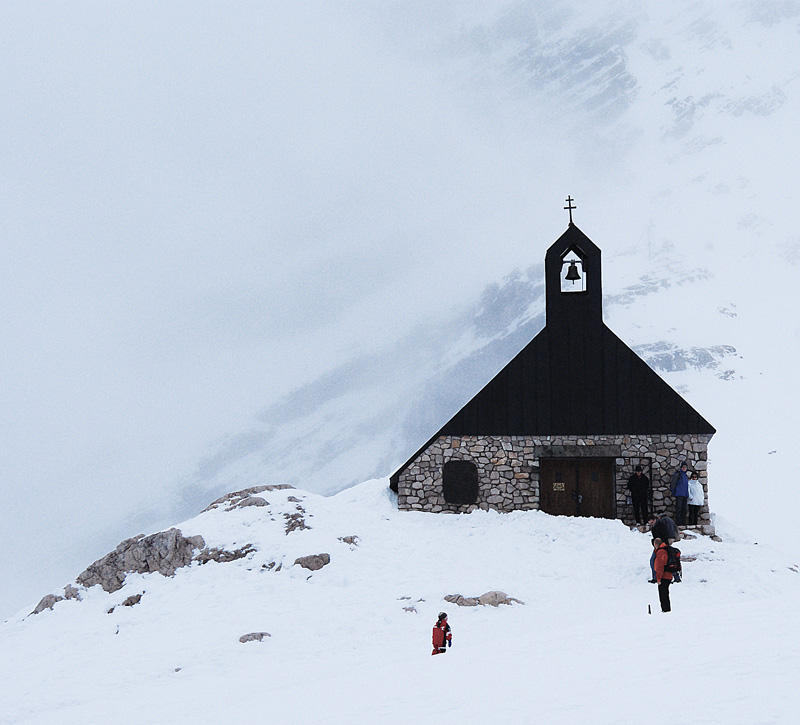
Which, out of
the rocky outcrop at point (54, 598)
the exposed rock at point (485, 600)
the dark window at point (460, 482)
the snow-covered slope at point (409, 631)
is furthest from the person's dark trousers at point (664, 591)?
the rocky outcrop at point (54, 598)

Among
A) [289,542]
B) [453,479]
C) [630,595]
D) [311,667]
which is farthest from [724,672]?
[453,479]

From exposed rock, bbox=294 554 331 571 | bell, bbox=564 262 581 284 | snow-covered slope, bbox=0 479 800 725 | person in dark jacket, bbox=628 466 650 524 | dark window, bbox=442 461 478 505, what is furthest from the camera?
bell, bbox=564 262 581 284

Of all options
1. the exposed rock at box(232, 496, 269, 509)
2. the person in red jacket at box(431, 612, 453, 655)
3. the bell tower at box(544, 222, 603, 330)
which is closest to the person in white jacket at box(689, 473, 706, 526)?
the bell tower at box(544, 222, 603, 330)

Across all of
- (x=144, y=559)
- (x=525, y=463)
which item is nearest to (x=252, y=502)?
(x=144, y=559)

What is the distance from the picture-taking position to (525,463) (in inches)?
753

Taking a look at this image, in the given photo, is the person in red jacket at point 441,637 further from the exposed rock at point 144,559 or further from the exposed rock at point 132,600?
the exposed rock at point 144,559

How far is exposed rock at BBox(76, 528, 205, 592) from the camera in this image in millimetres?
15953

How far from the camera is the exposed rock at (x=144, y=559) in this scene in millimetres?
15953

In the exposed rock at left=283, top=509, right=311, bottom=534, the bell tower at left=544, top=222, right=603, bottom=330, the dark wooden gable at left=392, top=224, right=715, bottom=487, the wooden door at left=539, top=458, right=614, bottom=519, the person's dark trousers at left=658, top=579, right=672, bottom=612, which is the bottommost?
the person's dark trousers at left=658, top=579, right=672, bottom=612

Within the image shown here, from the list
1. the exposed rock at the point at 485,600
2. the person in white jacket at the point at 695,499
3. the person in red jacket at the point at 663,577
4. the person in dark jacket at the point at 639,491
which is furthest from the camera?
the person in dark jacket at the point at 639,491

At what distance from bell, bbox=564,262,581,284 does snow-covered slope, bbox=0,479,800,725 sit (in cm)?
695

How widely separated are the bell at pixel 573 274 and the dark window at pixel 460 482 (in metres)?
6.21

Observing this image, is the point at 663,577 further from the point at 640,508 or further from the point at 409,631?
the point at 640,508

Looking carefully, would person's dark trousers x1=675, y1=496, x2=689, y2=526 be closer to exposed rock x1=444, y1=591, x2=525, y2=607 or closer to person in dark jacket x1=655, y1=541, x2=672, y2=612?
exposed rock x1=444, y1=591, x2=525, y2=607
